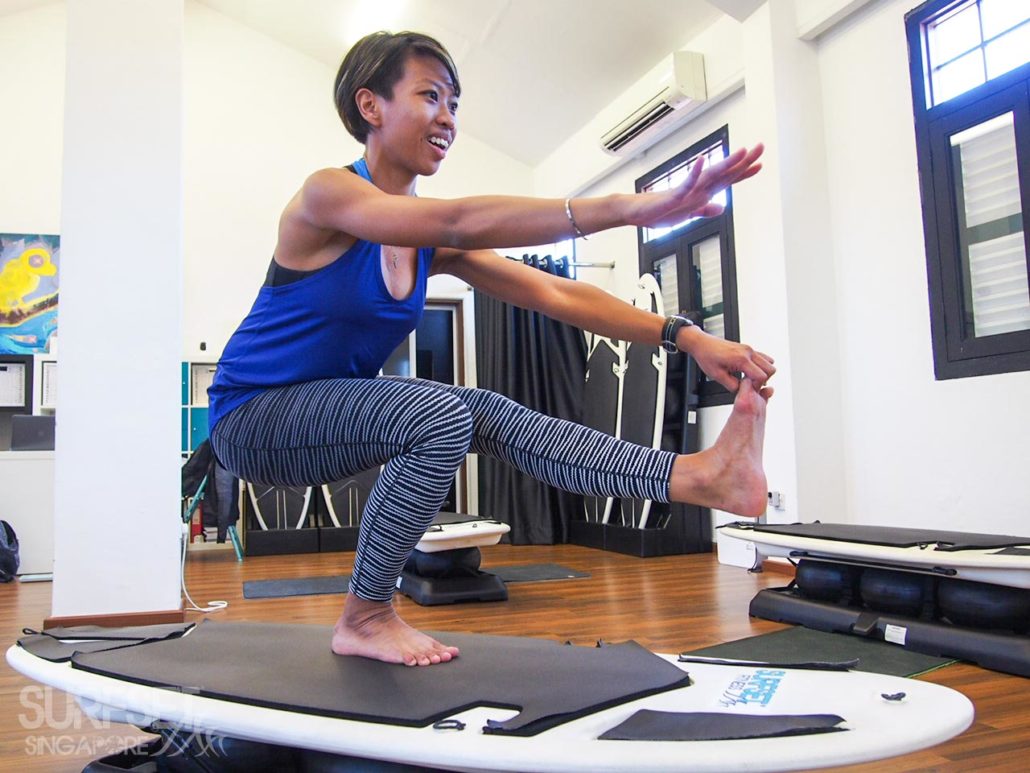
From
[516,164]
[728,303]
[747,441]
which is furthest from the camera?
[516,164]

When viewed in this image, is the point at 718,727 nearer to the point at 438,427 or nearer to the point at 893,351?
the point at 438,427

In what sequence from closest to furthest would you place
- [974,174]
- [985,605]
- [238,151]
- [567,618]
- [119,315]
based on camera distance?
[985,605] < [567,618] < [119,315] < [974,174] < [238,151]

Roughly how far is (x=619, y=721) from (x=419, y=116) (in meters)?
1.05

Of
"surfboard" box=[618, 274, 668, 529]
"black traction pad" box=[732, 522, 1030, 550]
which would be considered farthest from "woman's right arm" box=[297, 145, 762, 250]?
"surfboard" box=[618, 274, 668, 529]

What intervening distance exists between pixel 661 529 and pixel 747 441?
11.1ft

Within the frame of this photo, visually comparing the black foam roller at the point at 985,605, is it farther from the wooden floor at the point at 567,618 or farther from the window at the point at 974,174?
the window at the point at 974,174

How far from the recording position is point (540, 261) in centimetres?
586

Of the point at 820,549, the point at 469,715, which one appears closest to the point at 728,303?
the point at 820,549

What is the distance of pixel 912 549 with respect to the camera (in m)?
2.25

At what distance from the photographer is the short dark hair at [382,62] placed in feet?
4.90

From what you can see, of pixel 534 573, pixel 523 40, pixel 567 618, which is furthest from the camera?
pixel 523 40

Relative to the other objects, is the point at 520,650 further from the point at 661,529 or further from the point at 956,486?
the point at 661,529

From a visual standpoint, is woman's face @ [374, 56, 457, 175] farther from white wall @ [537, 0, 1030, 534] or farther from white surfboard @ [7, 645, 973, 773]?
white wall @ [537, 0, 1030, 534]

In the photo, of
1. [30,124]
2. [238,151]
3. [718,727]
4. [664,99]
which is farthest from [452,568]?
[30,124]
